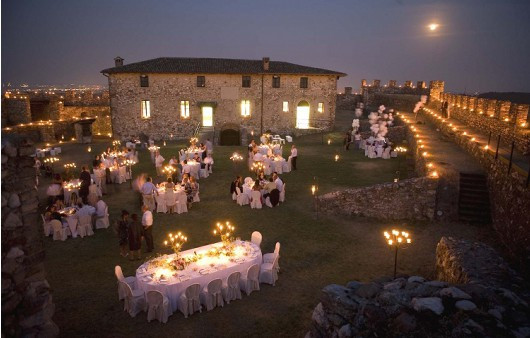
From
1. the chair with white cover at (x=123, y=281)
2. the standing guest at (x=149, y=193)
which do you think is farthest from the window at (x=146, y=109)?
the chair with white cover at (x=123, y=281)

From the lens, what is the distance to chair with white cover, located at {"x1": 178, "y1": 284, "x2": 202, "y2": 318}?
8.28 meters

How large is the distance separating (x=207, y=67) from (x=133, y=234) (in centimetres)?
2686

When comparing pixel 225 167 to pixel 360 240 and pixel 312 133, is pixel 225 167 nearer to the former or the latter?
pixel 360 240

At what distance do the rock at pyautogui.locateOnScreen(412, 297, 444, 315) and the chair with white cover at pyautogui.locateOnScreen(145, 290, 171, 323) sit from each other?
207 inches

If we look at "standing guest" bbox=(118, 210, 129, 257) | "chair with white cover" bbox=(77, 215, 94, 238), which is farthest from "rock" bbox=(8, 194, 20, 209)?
"chair with white cover" bbox=(77, 215, 94, 238)

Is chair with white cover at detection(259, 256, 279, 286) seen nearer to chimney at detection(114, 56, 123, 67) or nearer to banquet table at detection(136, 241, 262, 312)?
banquet table at detection(136, 241, 262, 312)

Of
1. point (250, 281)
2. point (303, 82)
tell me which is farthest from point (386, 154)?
point (250, 281)

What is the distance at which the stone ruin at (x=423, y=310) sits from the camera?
17.2ft

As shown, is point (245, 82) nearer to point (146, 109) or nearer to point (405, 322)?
point (146, 109)

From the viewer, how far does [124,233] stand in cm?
1096

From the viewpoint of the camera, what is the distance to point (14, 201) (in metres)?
5.89

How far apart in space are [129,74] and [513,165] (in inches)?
1194

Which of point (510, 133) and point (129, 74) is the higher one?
point (129, 74)

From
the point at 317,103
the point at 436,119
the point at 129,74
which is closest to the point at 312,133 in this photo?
the point at 317,103
